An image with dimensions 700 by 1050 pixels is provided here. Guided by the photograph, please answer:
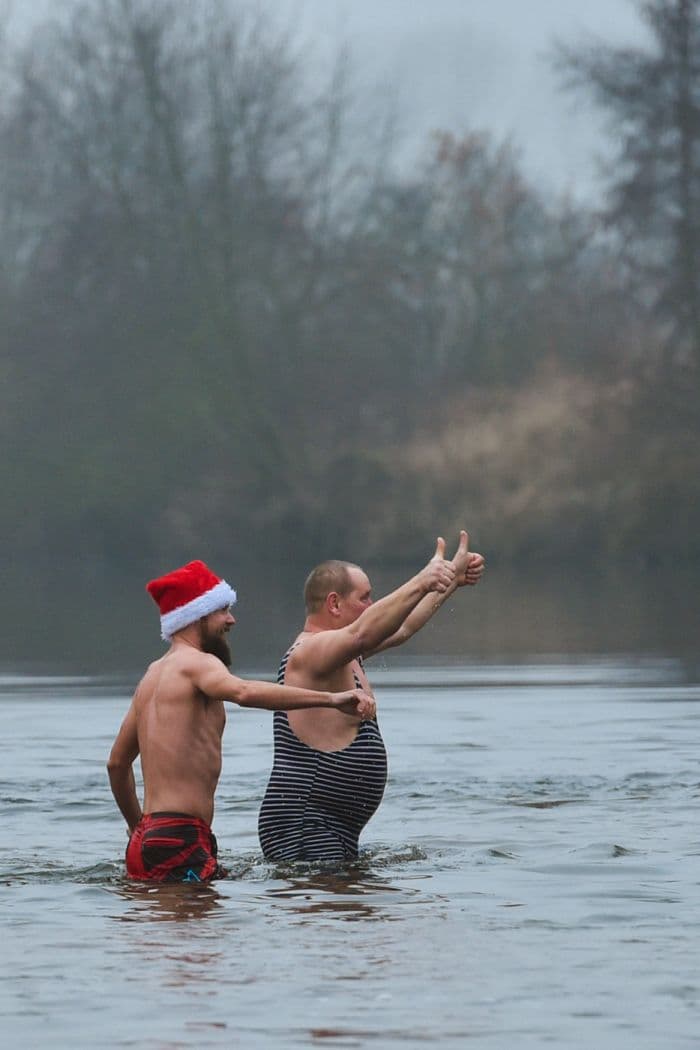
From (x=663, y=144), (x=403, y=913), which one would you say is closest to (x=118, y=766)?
(x=403, y=913)

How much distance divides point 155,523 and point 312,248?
779 cm

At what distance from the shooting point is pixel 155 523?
174ft

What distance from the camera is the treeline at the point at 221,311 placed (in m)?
50.4

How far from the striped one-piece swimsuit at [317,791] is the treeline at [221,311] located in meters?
38.4

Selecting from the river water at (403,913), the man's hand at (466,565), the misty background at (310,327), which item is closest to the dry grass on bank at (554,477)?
the misty background at (310,327)

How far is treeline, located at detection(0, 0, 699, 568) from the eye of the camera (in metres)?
50.4

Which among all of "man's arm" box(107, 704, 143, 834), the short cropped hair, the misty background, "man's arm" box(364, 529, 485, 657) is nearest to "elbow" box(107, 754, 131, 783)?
"man's arm" box(107, 704, 143, 834)

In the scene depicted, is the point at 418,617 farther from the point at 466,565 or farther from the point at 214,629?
the point at 214,629

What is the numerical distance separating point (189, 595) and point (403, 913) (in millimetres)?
1608

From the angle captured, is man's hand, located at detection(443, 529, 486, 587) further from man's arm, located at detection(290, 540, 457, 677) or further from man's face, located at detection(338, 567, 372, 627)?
man's face, located at detection(338, 567, 372, 627)

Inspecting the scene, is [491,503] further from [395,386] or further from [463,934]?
[463,934]

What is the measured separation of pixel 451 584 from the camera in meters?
9.23

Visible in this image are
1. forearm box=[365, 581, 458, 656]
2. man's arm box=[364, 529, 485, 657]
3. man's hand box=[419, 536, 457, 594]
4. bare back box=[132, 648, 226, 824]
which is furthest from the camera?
forearm box=[365, 581, 458, 656]

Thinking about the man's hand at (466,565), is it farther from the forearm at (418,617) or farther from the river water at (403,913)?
the river water at (403,913)
